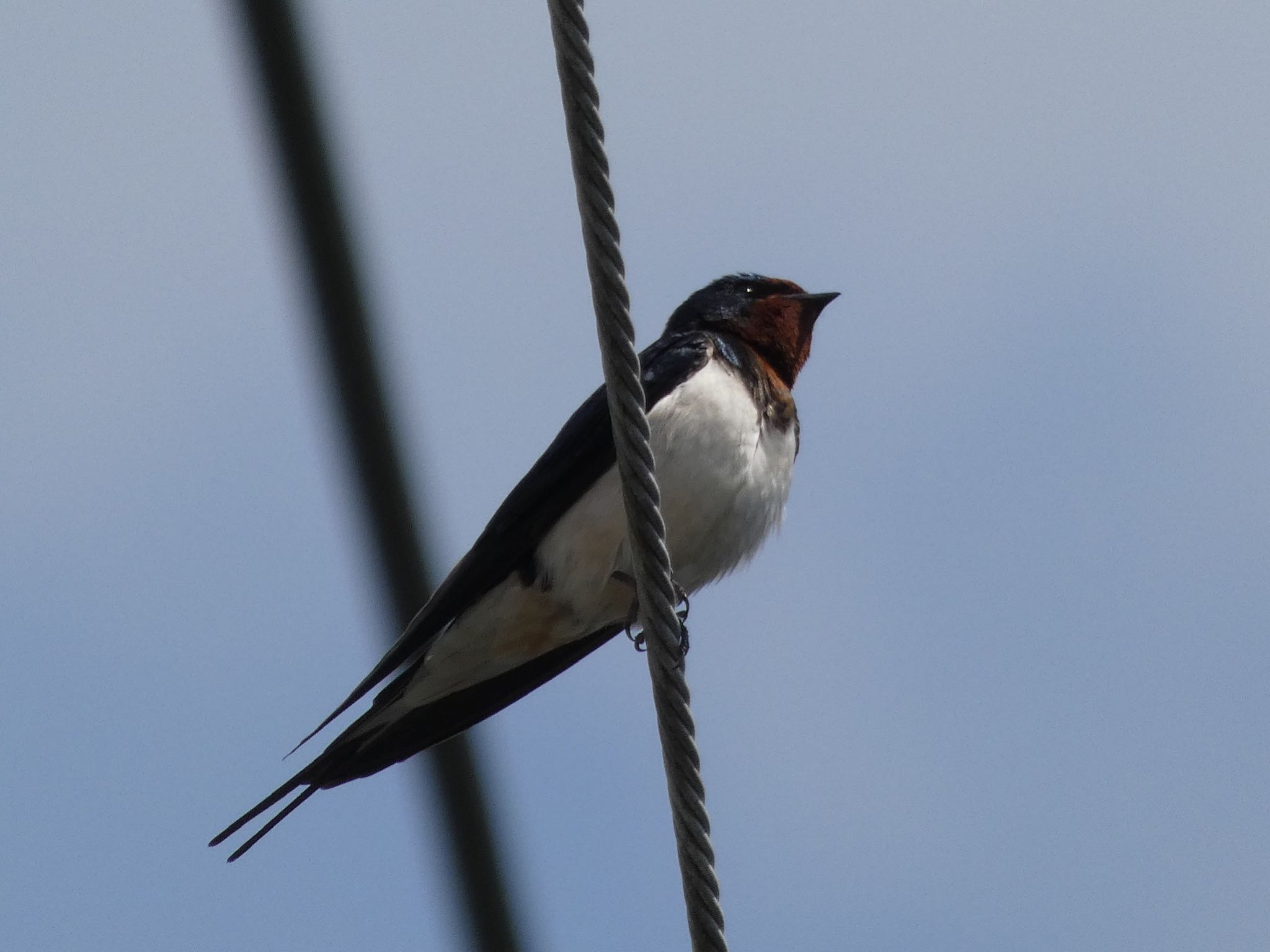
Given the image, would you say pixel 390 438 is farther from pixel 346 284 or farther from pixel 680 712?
pixel 680 712

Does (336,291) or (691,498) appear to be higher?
(336,291)

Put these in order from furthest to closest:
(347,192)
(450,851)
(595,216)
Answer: (450,851) < (595,216) < (347,192)

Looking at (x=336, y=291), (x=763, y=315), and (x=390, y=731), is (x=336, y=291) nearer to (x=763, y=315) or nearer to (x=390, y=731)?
(x=390, y=731)

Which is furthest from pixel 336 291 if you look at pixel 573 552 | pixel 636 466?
pixel 573 552

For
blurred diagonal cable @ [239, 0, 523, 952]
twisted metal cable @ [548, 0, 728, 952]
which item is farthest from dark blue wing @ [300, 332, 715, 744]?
blurred diagonal cable @ [239, 0, 523, 952]

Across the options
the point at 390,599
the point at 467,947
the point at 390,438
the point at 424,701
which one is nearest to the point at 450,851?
the point at 467,947

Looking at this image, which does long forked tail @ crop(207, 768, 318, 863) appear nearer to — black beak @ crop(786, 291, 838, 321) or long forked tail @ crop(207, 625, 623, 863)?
long forked tail @ crop(207, 625, 623, 863)
